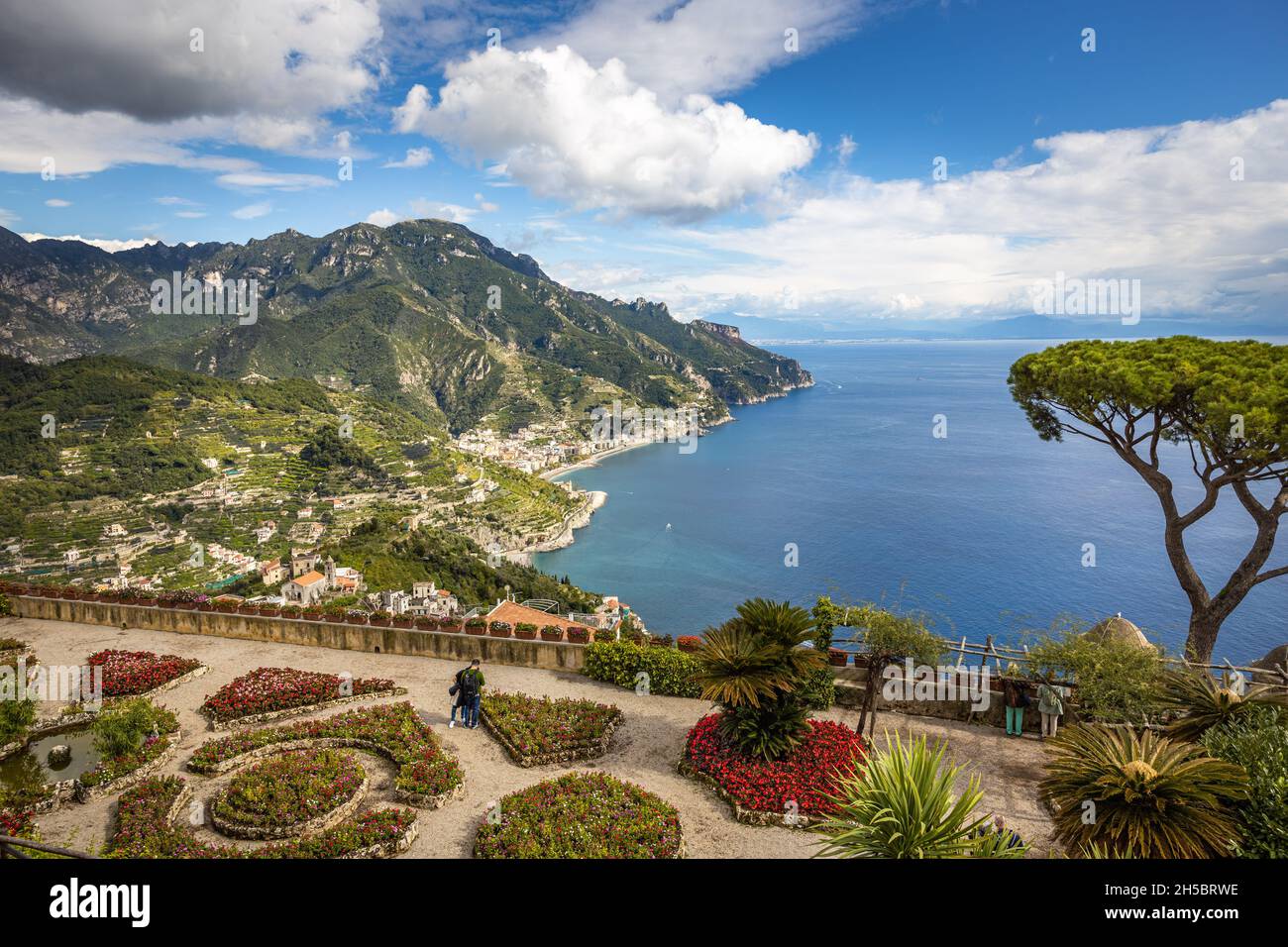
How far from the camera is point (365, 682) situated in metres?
15.6

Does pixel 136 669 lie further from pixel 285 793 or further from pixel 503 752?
pixel 503 752

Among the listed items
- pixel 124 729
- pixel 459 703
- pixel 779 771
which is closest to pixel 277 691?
pixel 124 729

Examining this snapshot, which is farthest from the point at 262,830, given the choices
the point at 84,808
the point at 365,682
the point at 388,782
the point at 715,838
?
the point at 715,838

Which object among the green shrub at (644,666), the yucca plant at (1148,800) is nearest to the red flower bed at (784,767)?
the green shrub at (644,666)

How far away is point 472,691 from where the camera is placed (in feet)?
45.2

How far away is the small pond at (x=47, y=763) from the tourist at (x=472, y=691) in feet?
21.4

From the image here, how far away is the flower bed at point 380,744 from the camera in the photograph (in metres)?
11.4

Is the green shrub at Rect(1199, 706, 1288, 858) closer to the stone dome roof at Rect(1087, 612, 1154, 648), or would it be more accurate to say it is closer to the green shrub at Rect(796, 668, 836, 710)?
the stone dome roof at Rect(1087, 612, 1154, 648)

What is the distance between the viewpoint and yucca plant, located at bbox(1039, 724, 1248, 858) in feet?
24.2
